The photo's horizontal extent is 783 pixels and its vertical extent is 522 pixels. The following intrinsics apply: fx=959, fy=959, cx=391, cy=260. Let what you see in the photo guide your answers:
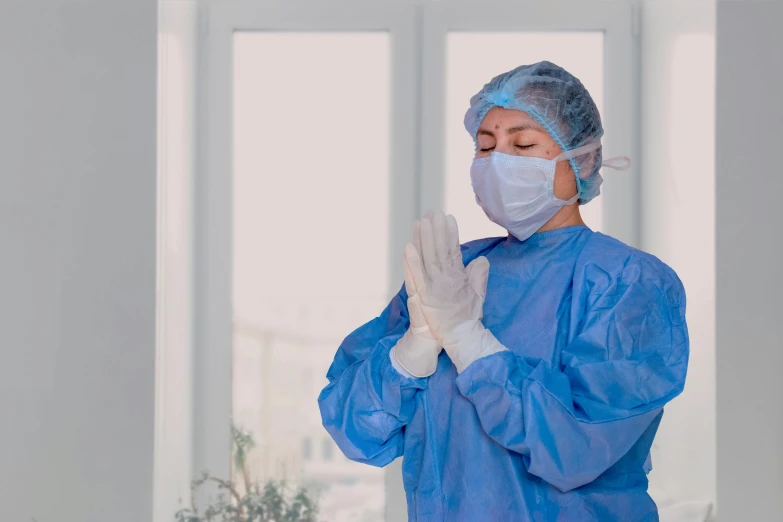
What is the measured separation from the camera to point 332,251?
9.80 feet

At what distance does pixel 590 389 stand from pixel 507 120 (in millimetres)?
445

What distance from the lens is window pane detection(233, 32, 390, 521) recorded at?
2971 mm

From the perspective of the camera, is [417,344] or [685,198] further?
[685,198]

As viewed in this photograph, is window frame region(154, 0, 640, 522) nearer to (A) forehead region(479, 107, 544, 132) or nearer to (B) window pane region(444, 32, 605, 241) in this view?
(B) window pane region(444, 32, 605, 241)

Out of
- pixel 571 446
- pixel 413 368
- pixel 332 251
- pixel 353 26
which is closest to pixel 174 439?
pixel 332 251

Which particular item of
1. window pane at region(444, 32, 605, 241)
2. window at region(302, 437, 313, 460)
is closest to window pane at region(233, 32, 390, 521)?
window at region(302, 437, 313, 460)

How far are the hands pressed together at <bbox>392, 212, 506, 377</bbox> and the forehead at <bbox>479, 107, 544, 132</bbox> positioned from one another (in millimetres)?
197

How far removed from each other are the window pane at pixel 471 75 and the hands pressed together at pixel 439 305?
1533 mm

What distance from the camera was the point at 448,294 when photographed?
135cm

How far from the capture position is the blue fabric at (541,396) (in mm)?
1286
